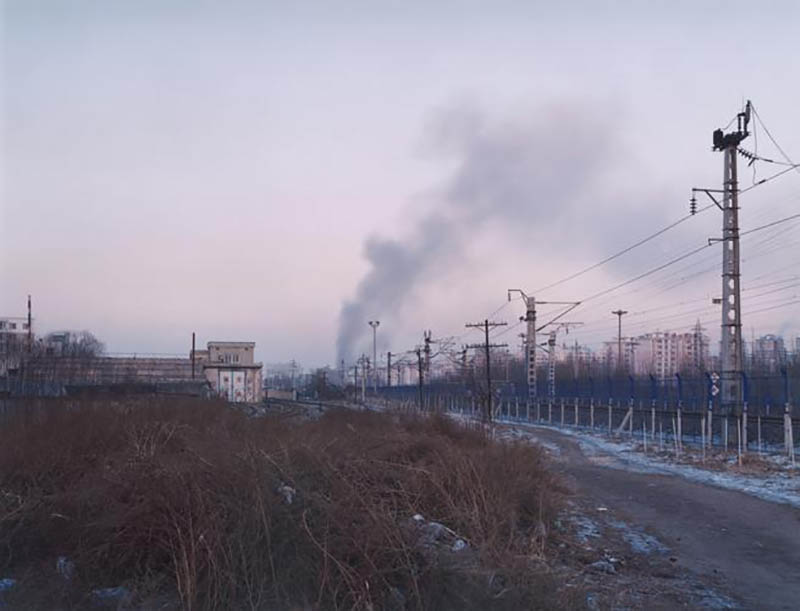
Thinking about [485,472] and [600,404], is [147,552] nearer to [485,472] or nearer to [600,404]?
[485,472]

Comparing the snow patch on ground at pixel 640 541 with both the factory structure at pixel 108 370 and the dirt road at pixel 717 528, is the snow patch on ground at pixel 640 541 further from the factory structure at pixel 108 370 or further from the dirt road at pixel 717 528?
the factory structure at pixel 108 370

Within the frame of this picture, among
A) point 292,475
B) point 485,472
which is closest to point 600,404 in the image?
point 485,472

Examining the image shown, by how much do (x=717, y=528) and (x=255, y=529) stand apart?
9.00 meters

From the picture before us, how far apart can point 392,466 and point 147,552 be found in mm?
4551

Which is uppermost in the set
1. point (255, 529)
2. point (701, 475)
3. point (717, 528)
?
point (255, 529)

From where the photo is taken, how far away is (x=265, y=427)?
58.2 ft

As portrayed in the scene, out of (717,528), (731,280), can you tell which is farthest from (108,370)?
(717,528)

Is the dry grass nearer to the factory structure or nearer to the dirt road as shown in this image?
the dirt road

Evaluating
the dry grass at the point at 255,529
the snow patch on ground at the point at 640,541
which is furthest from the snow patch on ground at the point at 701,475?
the dry grass at the point at 255,529

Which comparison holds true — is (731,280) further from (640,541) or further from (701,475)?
(640,541)

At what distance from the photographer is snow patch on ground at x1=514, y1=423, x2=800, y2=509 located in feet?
59.8

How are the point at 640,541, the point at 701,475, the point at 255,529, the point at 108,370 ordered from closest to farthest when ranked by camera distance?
the point at 255,529 < the point at 640,541 < the point at 701,475 < the point at 108,370

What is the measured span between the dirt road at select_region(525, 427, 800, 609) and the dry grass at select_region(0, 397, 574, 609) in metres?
2.23

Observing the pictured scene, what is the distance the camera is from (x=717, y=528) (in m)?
14.1
